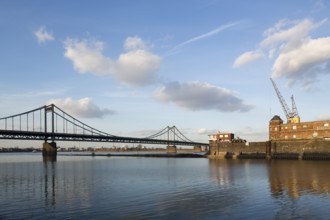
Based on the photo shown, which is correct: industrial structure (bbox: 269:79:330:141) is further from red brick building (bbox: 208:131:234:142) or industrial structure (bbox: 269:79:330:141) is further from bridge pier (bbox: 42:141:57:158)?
bridge pier (bbox: 42:141:57:158)

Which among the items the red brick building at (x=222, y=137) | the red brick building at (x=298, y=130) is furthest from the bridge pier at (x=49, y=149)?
the red brick building at (x=298, y=130)

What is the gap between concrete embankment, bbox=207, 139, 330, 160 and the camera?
110m

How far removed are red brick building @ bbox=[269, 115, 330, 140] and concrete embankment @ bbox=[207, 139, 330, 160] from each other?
6900mm

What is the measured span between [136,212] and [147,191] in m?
12.2

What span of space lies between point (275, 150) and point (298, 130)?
11675 millimetres

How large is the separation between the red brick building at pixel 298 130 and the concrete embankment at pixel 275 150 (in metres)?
6.90

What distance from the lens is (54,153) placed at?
176 meters

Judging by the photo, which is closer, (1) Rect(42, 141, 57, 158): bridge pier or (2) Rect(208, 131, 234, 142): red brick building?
(2) Rect(208, 131, 234, 142): red brick building

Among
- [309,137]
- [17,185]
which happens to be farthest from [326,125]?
[17,185]

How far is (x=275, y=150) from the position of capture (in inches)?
4860

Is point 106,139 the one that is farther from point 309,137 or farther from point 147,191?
point 147,191

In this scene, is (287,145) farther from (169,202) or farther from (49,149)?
(49,149)

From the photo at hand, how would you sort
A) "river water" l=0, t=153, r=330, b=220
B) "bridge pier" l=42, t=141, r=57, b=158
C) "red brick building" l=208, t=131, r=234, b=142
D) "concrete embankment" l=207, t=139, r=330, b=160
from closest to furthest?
"river water" l=0, t=153, r=330, b=220, "concrete embankment" l=207, t=139, r=330, b=160, "red brick building" l=208, t=131, r=234, b=142, "bridge pier" l=42, t=141, r=57, b=158

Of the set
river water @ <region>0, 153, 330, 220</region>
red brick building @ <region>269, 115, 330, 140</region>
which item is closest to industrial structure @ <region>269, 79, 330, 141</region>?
red brick building @ <region>269, 115, 330, 140</region>
